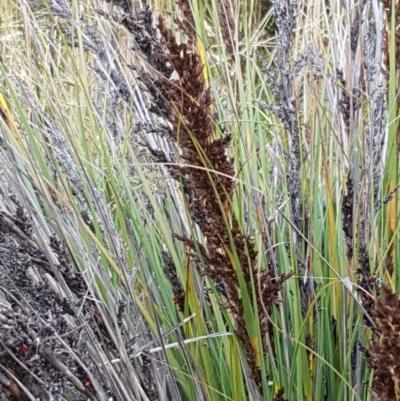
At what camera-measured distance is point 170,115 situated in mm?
617

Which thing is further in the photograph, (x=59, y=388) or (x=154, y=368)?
(x=154, y=368)

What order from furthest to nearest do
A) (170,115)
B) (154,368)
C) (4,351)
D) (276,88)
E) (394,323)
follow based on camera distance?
(276,88) → (154,368) → (170,115) → (4,351) → (394,323)

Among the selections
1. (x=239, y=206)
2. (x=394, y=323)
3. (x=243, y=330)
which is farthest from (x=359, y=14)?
(x=394, y=323)

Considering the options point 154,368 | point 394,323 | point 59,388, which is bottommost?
point 154,368

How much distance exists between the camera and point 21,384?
499mm

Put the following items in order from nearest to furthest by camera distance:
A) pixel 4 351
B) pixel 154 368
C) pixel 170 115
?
pixel 4 351 < pixel 170 115 < pixel 154 368

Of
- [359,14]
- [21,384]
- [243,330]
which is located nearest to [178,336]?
[243,330]

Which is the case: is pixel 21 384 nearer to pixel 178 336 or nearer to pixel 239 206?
pixel 178 336

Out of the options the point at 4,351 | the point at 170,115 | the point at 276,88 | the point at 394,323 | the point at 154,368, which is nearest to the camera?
the point at 394,323

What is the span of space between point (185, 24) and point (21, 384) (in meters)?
0.53

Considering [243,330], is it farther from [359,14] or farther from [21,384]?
[359,14]

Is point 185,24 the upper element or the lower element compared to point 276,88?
upper

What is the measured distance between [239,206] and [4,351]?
1.32ft

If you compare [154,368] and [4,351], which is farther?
[154,368]
